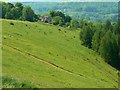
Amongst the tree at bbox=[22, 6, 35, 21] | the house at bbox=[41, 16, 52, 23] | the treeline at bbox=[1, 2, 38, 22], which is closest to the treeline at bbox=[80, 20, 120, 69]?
the treeline at bbox=[1, 2, 38, 22]

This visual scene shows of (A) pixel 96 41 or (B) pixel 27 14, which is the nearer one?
(A) pixel 96 41

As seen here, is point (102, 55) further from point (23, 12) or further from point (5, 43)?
point (23, 12)

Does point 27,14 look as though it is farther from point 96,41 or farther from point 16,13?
point 96,41

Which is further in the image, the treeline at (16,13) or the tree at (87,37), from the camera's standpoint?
the treeline at (16,13)

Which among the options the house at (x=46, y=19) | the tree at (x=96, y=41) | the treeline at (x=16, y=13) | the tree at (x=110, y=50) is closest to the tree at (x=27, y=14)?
the treeline at (x=16, y=13)

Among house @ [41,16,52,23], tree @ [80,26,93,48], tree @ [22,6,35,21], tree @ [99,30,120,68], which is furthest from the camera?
house @ [41,16,52,23]

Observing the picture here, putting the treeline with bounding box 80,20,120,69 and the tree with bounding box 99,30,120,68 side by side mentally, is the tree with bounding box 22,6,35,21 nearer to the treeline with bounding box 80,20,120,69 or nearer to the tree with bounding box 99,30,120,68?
the treeline with bounding box 80,20,120,69

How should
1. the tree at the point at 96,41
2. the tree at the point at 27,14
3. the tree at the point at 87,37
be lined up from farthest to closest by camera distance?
the tree at the point at 27,14
the tree at the point at 87,37
the tree at the point at 96,41

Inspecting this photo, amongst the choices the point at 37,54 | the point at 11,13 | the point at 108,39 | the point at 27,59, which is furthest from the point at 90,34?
the point at 27,59

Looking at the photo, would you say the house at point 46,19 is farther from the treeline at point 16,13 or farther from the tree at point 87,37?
the tree at point 87,37

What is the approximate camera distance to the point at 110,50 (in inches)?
3236

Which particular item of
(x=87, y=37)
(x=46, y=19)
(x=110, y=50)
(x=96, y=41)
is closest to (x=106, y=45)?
(x=110, y=50)

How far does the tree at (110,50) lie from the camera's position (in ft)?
262

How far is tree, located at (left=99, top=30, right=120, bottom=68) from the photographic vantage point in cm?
7994
